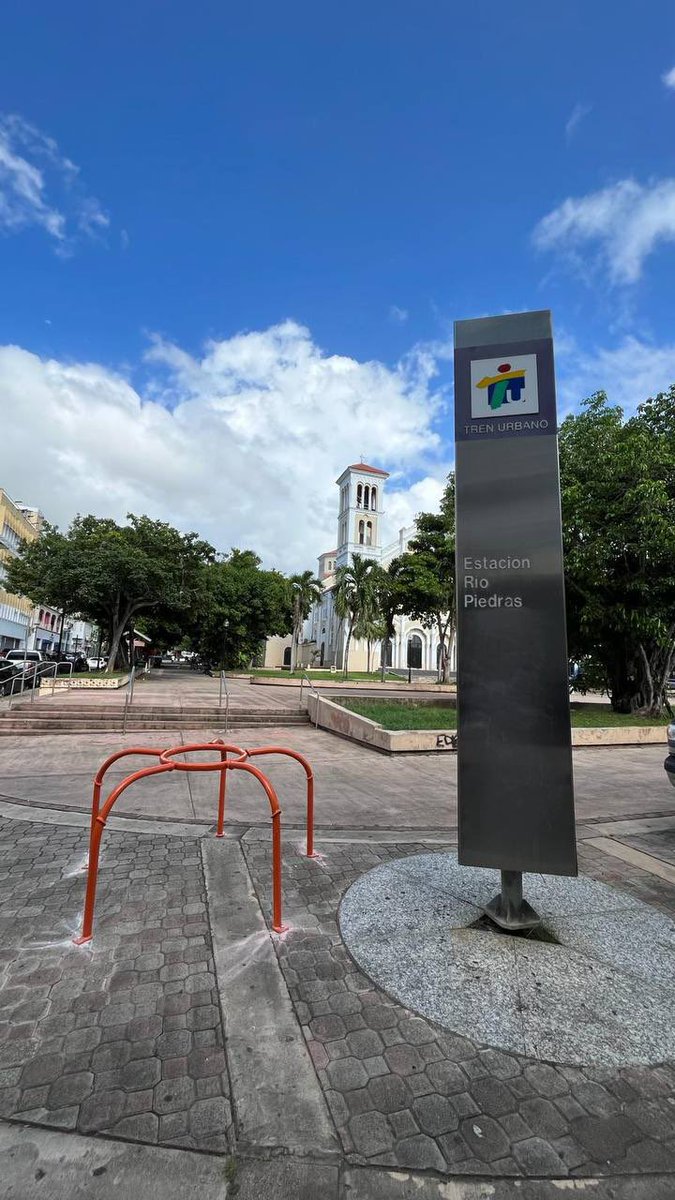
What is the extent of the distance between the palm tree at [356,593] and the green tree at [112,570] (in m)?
15.8

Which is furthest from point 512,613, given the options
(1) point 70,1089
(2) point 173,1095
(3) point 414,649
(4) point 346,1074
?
(3) point 414,649

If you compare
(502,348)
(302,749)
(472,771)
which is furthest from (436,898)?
(302,749)

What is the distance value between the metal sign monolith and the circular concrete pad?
18.4 inches

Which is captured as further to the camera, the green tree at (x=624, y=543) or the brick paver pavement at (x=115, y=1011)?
the green tree at (x=624, y=543)

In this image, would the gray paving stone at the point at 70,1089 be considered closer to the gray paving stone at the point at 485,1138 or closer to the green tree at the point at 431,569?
the gray paving stone at the point at 485,1138

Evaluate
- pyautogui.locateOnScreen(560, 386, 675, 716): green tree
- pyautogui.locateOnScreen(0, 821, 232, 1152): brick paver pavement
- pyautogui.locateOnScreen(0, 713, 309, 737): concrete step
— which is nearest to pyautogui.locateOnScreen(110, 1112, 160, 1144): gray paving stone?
pyautogui.locateOnScreen(0, 821, 232, 1152): brick paver pavement

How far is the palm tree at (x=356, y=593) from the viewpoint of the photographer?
4266 cm

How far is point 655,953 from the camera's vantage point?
3141 mm

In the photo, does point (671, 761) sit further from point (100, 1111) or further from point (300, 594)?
point (300, 594)

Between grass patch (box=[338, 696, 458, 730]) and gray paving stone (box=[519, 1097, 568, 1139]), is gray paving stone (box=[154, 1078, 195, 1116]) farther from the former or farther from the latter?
grass patch (box=[338, 696, 458, 730])

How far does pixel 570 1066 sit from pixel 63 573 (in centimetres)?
2429

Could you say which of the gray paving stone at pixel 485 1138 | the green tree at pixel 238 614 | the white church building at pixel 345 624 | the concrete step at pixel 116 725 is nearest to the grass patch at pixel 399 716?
the concrete step at pixel 116 725

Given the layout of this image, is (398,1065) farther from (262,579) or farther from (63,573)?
(262,579)

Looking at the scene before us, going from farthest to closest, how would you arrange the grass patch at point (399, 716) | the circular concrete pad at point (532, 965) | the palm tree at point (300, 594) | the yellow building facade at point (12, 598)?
the yellow building facade at point (12, 598), the palm tree at point (300, 594), the grass patch at point (399, 716), the circular concrete pad at point (532, 965)
